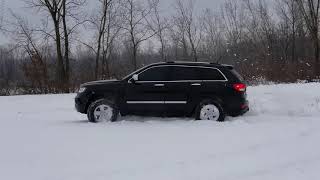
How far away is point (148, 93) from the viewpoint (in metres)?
11.4

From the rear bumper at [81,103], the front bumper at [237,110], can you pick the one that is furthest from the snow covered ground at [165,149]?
the rear bumper at [81,103]

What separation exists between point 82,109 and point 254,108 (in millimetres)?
5086

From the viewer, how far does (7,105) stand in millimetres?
17938

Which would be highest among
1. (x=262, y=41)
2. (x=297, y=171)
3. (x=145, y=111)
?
(x=262, y=41)

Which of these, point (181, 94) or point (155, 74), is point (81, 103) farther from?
point (181, 94)

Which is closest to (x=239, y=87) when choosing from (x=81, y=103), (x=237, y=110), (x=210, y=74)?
(x=237, y=110)

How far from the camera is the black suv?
440 inches

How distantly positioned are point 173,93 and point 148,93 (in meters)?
0.65

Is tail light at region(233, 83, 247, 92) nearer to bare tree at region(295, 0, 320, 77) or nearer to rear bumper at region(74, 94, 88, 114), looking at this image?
rear bumper at region(74, 94, 88, 114)

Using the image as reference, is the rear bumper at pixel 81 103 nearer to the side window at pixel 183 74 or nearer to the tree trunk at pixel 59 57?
the side window at pixel 183 74

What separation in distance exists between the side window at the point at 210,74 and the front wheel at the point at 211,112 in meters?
0.65

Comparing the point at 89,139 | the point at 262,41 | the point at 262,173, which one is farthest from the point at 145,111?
the point at 262,41

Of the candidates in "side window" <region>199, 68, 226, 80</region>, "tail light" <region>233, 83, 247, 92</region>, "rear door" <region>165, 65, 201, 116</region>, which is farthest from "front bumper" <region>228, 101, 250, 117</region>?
"rear door" <region>165, 65, 201, 116</region>

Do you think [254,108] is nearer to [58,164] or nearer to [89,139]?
[89,139]
